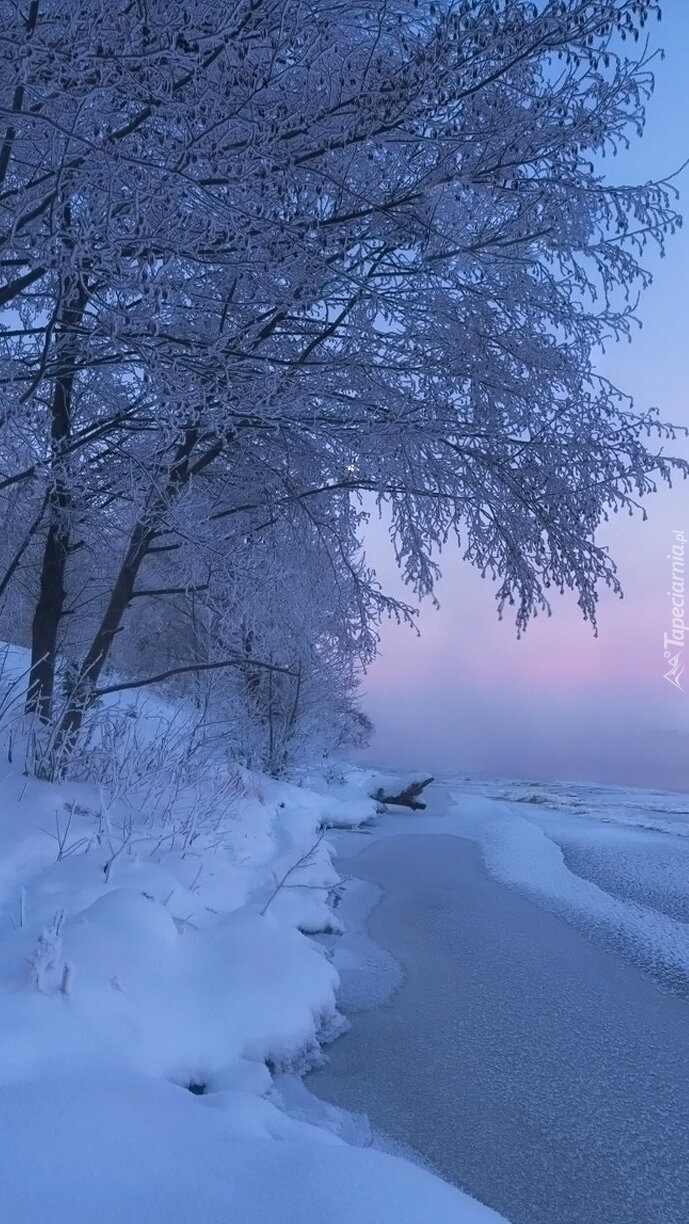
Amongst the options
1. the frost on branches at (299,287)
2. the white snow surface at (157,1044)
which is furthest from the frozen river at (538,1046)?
Result: the frost on branches at (299,287)

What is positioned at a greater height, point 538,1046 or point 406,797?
point 538,1046

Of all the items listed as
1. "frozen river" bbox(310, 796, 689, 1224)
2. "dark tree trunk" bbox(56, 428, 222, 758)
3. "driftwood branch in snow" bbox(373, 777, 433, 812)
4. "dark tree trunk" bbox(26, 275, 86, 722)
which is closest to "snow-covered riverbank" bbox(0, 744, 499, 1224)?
"frozen river" bbox(310, 796, 689, 1224)

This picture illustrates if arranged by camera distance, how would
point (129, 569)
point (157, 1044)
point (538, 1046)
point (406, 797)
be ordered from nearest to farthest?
point (157, 1044) < point (538, 1046) < point (129, 569) < point (406, 797)

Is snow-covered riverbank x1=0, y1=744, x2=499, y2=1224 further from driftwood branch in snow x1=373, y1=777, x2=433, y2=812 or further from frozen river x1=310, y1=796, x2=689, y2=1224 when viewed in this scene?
driftwood branch in snow x1=373, y1=777, x2=433, y2=812

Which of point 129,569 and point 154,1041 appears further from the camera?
point 129,569

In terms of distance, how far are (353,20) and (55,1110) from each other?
472 cm

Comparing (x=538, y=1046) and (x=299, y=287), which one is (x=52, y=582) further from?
(x=538, y=1046)

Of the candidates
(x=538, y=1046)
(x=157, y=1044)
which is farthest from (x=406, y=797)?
(x=157, y=1044)

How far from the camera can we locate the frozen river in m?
2.85

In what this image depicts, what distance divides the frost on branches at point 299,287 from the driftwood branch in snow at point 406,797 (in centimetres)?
1022

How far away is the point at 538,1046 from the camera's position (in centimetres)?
397

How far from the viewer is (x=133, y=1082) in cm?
271

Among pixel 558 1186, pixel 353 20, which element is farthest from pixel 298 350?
pixel 558 1186

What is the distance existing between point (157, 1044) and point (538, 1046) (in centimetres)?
183
